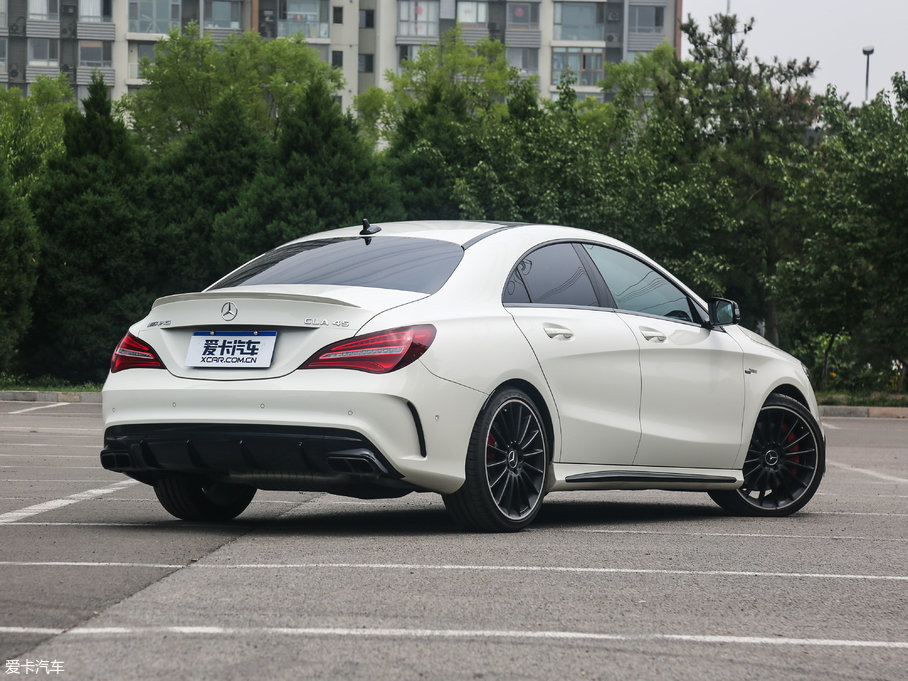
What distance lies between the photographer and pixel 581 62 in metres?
81.4

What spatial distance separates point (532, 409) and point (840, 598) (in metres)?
2.27

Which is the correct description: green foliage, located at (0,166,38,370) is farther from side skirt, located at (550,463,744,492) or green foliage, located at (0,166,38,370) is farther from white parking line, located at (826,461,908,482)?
side skirt, located at (550,463,744,492)

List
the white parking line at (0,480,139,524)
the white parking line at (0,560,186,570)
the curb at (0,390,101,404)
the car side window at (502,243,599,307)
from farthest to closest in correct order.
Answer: the curb at (0,390,101,404)
the white parking line at (0,480,139,524)
the car side window at (502,243,599,307)
the white parking line at (0,560,186,570)

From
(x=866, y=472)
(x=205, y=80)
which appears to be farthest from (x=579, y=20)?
(x=866, y=472)

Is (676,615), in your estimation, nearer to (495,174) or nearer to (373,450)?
(373,450)

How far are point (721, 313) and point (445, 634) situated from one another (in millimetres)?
4843

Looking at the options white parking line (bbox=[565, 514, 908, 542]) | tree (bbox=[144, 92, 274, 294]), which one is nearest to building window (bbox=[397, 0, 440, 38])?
tree (bbox=[144, 92, 274, 294])

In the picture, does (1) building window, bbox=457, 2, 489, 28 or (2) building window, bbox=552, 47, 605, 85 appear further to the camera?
(2) building window, bbox=552, 47, 605, 85

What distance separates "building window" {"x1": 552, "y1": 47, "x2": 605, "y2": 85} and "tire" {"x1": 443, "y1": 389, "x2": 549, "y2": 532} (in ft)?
245

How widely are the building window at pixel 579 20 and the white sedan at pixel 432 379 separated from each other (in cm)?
7420

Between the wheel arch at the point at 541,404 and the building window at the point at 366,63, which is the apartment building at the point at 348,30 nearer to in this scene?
the building window at the point at 366,63

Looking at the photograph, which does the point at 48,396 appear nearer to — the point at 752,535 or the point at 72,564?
the point at 752,535

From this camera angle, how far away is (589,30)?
8169 centimetres

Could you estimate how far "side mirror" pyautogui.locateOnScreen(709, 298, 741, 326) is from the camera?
29.9 ft
